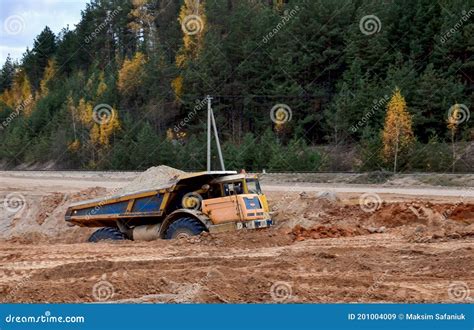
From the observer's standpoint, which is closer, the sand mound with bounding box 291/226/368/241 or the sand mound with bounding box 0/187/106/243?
the sand mound with bounding box 291/226/368/241

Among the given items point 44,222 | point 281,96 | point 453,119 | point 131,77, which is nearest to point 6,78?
point 131,77

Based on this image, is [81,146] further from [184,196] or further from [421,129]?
[184,196]

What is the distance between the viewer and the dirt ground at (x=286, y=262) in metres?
8.93

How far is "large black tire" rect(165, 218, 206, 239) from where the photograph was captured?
14.4 meters

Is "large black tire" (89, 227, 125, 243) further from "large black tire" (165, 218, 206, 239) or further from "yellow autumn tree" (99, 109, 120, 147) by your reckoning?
"yellow autumn tree" (99, 109, 120, 147)

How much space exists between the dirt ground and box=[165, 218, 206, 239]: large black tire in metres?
0.42

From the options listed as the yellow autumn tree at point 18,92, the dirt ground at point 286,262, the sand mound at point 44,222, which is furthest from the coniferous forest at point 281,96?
the dirt ground at point 286,262

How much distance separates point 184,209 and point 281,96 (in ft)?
110

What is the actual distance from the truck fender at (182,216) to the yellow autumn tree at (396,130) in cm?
1975

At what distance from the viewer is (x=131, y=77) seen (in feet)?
193

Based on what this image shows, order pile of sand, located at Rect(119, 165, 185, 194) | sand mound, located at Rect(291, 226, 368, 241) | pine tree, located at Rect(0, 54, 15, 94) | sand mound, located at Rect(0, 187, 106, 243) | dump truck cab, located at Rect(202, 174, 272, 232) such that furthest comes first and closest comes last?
pine tree, located at Rect(0, 54, 15, 94) → pile of sand, located at Rect(119, 165, 185, 194) → sand mound, located at Rect(0, 187, 106, 243) → sand mound, located at Rect(291, 226, 368, 241) → dump truck cab, located at Rect(202, 174, 272, 232)

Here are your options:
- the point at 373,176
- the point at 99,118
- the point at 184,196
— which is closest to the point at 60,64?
the point at 99,118

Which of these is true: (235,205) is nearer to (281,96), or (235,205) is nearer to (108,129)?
(281,96)

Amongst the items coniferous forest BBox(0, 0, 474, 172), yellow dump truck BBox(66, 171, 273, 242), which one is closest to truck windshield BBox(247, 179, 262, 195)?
yellow dump truck BBox(66, 171, 273, 242)
